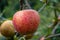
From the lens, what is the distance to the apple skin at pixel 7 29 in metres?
1.31

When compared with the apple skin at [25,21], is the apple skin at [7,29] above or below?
above

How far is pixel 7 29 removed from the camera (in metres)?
1.35

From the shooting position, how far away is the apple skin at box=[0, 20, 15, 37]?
1.31 meters

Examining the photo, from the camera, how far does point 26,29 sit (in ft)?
3.40

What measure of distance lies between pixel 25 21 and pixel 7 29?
0.32 m

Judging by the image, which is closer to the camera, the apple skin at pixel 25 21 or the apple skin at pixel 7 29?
the apple skin at pixel 25 21

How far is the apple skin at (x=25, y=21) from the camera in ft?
3.43

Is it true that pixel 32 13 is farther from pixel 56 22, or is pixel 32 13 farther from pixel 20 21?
pixel 56 22

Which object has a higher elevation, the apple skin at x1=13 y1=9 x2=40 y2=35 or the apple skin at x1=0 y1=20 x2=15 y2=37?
the apple skin at x1=0 y1=20 x2=15 y2=37

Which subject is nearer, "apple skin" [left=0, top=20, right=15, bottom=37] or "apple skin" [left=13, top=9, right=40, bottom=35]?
"apple skin" [left=13, top=9, right=40, bottom=35]

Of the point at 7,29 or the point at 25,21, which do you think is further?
the point at 7,29

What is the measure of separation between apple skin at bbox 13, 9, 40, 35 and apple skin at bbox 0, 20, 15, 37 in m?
0.24

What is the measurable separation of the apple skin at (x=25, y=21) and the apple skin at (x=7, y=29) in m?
0.24

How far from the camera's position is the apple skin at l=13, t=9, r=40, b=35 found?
104 centimetres
